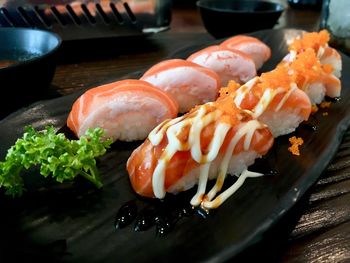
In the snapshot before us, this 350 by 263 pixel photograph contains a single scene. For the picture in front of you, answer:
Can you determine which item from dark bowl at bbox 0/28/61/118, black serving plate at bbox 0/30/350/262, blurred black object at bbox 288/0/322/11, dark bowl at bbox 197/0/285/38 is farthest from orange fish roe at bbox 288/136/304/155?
blurred black object at bbox 288/0/322/11

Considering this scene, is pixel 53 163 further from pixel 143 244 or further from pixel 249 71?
pixel 249 71

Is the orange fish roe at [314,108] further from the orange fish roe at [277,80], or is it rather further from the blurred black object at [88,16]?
the blurred black object at [88,16]

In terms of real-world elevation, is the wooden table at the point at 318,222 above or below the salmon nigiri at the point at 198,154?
below

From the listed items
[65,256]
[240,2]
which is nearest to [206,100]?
[65,256]

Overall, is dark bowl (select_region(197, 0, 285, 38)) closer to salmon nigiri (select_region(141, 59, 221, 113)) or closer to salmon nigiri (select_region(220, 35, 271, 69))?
salmon nigiri (select_region(220, 35, 271, 69))

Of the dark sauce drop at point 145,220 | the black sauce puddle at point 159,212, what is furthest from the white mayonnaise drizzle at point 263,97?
the dark sauce drop at point 145,220

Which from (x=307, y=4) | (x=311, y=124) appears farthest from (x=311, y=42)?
(x=307, y=4)
